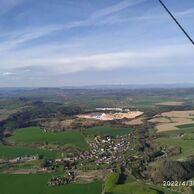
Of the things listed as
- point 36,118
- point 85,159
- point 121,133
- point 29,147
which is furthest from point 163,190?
point 36,118

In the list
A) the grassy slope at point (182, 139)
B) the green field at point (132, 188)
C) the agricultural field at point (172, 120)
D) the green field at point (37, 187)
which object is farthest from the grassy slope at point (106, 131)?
the green field at point (132, 188)

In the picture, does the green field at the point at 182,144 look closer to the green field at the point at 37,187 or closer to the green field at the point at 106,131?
the green field at the point at 106,131

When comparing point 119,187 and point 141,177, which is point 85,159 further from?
point 119,187

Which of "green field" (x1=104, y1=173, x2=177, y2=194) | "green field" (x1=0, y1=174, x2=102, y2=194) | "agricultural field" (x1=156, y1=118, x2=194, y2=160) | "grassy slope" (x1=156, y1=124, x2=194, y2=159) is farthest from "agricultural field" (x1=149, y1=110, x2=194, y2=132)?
"green field" (x1=104, y1=173, x2=177, y2=194)

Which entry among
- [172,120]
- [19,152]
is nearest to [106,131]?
[172,120]

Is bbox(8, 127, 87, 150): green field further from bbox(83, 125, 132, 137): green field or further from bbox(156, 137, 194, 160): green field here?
bbox(156, 137, 194, 160): green field

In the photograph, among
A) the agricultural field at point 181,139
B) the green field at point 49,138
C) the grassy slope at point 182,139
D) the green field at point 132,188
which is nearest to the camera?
the green field at point 132,188
